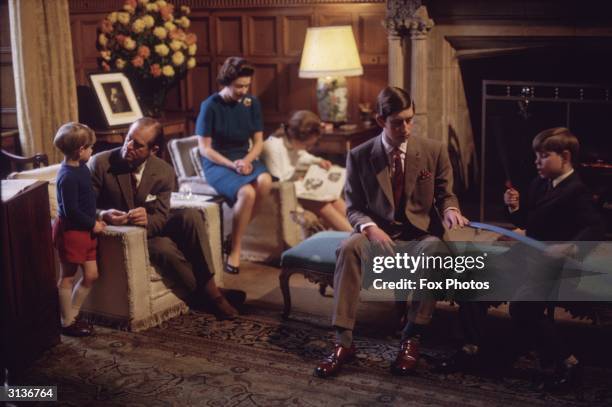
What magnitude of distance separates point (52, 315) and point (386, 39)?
3405 millimetres

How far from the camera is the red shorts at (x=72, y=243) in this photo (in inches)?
144

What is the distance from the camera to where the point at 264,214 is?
193 inches

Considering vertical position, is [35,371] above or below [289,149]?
below

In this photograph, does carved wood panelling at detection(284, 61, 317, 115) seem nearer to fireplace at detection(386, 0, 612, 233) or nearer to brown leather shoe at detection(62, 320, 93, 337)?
fireplace at detection(386, 0, 612, 233)

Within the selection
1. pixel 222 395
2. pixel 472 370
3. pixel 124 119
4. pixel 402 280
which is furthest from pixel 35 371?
pixel 124 119

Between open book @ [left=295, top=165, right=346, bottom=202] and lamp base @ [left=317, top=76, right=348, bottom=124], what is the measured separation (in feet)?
3.00

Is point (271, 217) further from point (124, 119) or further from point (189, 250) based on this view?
point (124, 119)

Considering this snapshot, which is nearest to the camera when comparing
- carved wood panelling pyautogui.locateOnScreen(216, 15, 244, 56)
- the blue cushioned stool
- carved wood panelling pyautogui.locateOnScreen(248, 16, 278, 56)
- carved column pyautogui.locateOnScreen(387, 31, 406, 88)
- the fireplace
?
the blue cushioned stool

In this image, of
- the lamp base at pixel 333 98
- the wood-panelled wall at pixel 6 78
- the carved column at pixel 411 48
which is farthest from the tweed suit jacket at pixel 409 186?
the wood-panelled wall at pixel 6 78

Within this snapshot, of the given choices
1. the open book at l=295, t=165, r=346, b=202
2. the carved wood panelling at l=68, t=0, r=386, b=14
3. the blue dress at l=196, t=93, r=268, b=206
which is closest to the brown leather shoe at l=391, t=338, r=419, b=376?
the open book at l=295, t=165, r=346, b=202

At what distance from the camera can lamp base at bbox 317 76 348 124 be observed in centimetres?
577

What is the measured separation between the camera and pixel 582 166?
16.4 feet

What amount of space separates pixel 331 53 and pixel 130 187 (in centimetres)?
222

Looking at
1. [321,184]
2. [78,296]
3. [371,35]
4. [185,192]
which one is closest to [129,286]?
[78,296]
